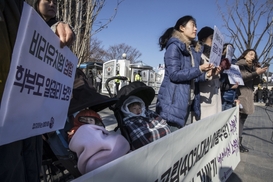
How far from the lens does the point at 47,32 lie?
3.61ft

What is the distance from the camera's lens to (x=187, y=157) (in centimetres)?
199

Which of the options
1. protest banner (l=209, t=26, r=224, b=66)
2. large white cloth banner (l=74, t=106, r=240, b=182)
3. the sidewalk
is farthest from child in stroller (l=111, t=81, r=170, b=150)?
the sidewalk

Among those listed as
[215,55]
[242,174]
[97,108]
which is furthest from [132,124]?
[242,174]

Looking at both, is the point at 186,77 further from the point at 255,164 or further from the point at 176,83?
the point at 255,164

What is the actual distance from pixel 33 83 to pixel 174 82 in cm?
188

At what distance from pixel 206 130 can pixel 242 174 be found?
153 cm

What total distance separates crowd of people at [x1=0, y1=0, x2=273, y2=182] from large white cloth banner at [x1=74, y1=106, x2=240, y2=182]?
324mm

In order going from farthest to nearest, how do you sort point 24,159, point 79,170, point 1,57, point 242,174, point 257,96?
point 257,96 → point 242,174 → point 79,170 → point 24,159 → point 1,57

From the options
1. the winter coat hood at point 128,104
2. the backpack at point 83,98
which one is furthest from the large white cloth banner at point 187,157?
the backpack at point 83,98

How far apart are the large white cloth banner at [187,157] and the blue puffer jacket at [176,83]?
345mm

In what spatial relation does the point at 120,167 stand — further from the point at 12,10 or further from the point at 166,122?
the point at 166,122

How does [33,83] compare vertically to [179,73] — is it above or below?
below

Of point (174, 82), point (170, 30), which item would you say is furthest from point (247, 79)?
point (174, 82)

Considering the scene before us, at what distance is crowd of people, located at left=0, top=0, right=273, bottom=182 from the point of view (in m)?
1.19
